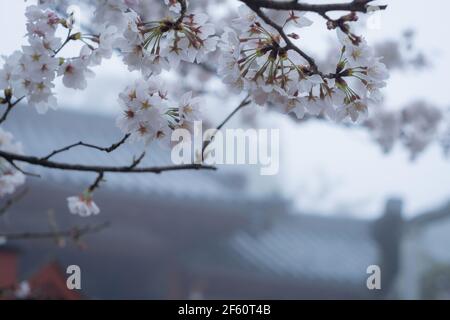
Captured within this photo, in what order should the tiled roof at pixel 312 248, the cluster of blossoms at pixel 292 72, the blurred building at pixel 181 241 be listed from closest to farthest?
the cluster of blossoms at pixel 292 72 < the blurred building at pixel 181 241 < the tiled roof at pixel 312 248

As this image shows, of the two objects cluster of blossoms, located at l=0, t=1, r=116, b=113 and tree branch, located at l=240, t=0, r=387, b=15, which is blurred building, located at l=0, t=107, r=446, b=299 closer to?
cluster of blossoms, located at l=0, t=1, r=116, b=113

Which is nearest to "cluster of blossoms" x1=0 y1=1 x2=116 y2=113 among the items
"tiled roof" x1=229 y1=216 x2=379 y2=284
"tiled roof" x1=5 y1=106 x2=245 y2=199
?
"tiled roof" x1=5 y1=106 x2=245 y2=199

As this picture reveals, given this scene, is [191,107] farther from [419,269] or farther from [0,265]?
[419,269]

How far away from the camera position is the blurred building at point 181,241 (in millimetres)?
8242

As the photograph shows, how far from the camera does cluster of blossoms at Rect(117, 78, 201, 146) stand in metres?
1.68

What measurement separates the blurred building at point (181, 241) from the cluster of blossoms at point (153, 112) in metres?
5.91

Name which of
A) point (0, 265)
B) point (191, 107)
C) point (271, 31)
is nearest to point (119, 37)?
point (191, 107)

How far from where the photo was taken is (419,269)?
1102 cm

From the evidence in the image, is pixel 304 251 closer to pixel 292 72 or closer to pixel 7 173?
pixel 7 173

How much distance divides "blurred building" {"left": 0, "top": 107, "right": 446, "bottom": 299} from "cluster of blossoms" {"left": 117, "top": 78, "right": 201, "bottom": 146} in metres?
5.91

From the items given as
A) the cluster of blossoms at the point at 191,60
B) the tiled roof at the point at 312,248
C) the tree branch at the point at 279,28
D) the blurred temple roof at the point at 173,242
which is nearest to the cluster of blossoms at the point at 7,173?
the cluster of blossoms at the point at 191,60

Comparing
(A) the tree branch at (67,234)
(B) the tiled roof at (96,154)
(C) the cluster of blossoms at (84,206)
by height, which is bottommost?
(C) the cluster of blossoms at (84,206)

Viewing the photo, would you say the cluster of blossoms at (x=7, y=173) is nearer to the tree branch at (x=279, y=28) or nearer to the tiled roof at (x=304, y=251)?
the tree branch at (x=279, y=28)

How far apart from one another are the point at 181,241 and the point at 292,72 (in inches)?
303
